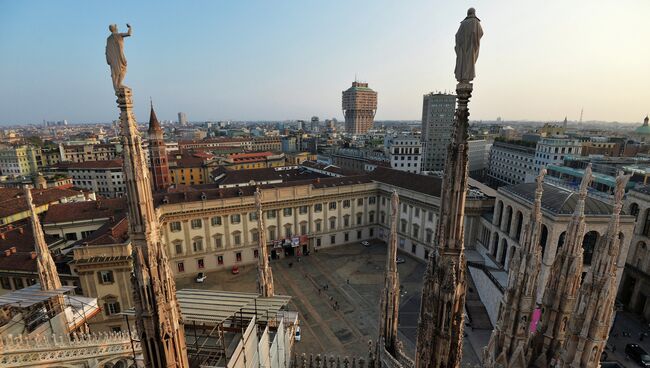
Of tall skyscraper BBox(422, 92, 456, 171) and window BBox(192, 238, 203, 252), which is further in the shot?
tall skyscraper BBox(422, 92, 456, 171)

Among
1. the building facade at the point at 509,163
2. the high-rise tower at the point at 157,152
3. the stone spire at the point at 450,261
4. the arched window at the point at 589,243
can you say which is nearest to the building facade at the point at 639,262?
the arched window at the point at 589,243

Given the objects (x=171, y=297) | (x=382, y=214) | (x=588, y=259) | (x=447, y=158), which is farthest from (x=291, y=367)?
(x=382, y=214)

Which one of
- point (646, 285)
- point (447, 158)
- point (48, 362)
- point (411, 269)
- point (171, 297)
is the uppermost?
point (447, 158)

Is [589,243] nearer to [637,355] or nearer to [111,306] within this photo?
[637,355]

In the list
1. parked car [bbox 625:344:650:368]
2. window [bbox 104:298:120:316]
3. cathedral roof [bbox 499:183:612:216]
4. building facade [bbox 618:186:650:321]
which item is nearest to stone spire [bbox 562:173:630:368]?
cathedral roof [bbox 499:183:612:216]

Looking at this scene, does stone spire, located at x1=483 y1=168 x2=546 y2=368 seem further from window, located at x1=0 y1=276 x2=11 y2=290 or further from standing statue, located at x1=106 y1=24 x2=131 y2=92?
window, located at x1=0 y1=276 x2=11 y2=290

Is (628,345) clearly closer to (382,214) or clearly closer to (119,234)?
(382,214)
